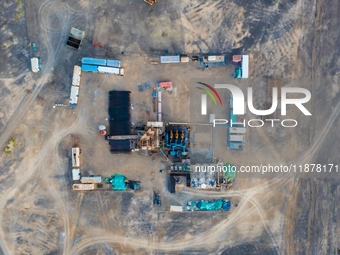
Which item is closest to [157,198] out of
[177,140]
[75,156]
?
[177,140]

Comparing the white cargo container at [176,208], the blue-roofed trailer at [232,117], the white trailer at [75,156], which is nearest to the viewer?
the white trailer at [75,156]

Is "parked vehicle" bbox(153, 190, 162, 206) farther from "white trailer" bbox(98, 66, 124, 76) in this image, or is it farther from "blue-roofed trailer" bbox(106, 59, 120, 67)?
"blue-roofed trailer" bbox(106, 59, 120, 67)

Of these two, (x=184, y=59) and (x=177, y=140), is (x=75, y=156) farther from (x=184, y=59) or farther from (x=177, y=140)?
(x=184, y=59)

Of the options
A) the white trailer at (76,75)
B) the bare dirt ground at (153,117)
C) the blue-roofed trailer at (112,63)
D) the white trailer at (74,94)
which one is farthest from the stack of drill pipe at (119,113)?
the white trailer at (76,75)

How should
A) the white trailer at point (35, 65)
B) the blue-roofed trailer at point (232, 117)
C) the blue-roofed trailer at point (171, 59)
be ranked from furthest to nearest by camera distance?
the blue-roofed trailer at point (232, 117) < the blue-roofed trailer at point (171, 59) < the white trailer at point (35, 65)

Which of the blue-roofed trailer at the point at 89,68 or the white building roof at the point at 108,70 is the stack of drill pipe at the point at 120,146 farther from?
the blue-roofed trailer at the point at 89,68

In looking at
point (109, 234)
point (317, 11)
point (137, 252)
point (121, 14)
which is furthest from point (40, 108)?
point (317, 11)

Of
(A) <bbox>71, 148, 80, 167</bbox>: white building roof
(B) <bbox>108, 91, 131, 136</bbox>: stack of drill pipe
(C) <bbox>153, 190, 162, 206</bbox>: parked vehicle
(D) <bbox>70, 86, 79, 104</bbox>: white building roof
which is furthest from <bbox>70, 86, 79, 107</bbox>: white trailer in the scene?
(C) <bbox>153, 190, 162, 206</bbox>: parked vehicle
